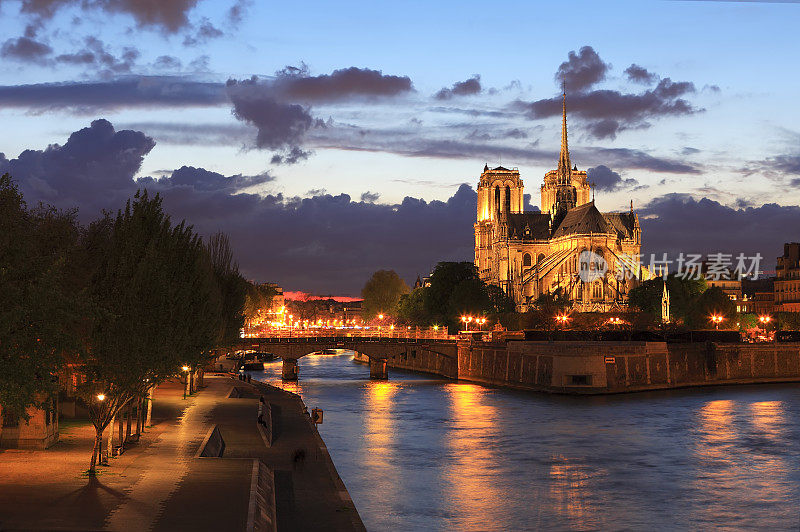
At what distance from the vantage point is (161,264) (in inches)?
1433

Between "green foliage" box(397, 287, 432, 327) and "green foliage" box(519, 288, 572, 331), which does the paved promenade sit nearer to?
"green foliage" box(519, 288, 572, 331)

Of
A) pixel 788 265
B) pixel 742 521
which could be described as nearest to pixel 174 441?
pixel 742 521

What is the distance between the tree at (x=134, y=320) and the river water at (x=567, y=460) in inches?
381

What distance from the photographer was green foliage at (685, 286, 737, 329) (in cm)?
14788

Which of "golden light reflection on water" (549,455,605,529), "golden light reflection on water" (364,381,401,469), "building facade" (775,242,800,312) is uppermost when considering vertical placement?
"building facade" (775,242,800,312)

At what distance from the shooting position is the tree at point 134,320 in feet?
112

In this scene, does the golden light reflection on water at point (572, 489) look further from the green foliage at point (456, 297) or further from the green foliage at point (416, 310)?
the green foliage at point (416, 310)

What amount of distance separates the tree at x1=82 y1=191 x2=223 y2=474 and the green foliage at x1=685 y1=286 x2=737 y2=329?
12044 cm

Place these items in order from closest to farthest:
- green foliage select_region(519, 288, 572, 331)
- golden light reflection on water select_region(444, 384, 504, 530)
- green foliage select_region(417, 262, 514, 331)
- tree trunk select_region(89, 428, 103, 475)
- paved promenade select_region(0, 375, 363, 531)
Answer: paved promenade select_region(0, 375, 363, 531) < tree trunk select_region(89, 428, 103, 475) < golden light reflection on water select_region(444, 384, 504, 530) < green foliage select_region(519, 288, 572, 331) < green foliage select_region(417, 262, 514, 331)

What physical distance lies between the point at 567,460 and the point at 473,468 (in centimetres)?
611

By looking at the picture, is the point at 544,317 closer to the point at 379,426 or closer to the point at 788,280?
the point at 788,280

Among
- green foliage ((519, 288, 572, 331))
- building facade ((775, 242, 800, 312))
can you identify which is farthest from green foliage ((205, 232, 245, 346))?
building facade ((775, 242, 800, 312))

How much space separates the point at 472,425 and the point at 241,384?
90.0 feet

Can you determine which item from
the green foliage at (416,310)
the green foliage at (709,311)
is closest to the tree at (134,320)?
the green foliage at (709,311)
